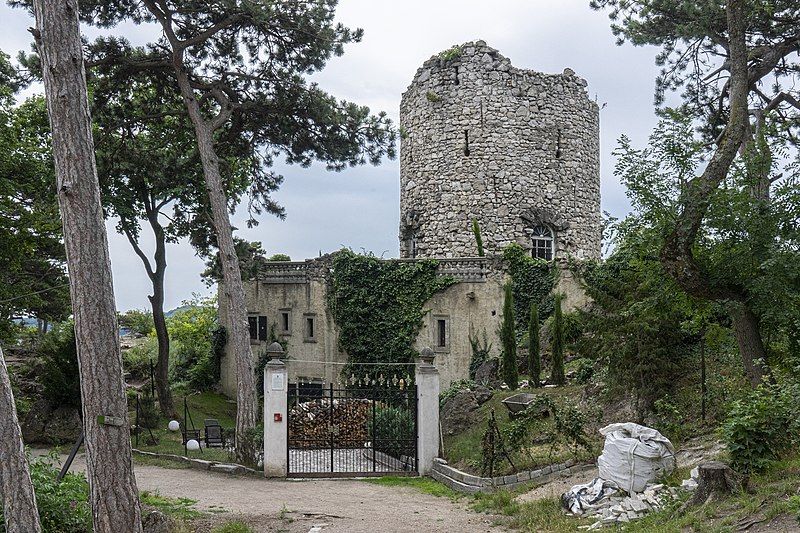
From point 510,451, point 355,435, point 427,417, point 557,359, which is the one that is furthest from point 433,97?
point 510,451

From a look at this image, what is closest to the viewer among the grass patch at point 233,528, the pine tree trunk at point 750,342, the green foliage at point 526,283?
the grass patch at point 233,528

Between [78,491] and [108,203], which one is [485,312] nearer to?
[108,203]

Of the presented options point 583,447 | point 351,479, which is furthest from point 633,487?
point 351,479

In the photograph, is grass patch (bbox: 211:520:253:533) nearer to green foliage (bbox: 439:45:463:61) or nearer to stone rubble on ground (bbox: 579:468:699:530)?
stone rubble on ground (bbox: 579:468:699:530)

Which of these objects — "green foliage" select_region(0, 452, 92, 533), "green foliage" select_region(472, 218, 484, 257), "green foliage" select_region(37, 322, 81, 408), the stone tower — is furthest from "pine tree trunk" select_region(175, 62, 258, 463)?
the stone tower

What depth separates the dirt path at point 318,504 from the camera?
37.0 ft

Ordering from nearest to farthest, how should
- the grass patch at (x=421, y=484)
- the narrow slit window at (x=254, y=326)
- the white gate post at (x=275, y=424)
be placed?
the grass patch at (x=421, y=484)
the white gate post at (x=275, y=424)
the narrow slit window at (x=254, y=326)

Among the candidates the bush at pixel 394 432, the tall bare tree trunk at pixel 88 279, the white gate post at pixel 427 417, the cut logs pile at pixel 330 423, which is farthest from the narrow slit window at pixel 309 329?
the tall bare tree trunk at pixel 88 279

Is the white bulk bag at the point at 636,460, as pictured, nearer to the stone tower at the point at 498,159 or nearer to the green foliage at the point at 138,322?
the stone tower at the point at 498,159

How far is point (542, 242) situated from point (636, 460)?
20.4 metres

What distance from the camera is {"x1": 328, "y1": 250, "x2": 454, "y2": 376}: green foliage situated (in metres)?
27.5

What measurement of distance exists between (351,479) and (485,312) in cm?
1146

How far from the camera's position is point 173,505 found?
12430mm

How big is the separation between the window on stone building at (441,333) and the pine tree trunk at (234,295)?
961 centimetres
